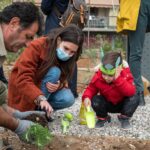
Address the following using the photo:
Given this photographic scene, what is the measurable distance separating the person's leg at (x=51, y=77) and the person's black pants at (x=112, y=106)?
1.28 feet

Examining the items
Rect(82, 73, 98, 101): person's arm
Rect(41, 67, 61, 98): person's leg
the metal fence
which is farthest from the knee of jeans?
the metal fence

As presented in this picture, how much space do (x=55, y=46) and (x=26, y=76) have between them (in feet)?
0.99

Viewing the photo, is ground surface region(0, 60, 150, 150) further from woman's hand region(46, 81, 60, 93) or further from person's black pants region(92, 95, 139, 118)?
woman's hand region(46, 81, 60, 93)

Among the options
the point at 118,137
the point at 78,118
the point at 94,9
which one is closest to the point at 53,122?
the point at 78,118

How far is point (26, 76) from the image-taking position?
3.71 m

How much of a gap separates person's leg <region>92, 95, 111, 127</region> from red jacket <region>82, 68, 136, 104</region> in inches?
1.4

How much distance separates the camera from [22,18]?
9.16 ft

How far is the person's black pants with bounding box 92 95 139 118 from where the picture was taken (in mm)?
4055

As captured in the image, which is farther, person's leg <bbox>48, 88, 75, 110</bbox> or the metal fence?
the metal fence

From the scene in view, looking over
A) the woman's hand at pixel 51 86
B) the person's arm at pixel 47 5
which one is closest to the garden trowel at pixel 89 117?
the woman's hand at pixel 51 86

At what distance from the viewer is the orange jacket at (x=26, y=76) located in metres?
3.67

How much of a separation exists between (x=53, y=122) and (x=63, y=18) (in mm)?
1004

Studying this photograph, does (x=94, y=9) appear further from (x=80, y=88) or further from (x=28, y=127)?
(x=28, y=127)

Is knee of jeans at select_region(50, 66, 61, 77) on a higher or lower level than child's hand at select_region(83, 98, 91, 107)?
higher
